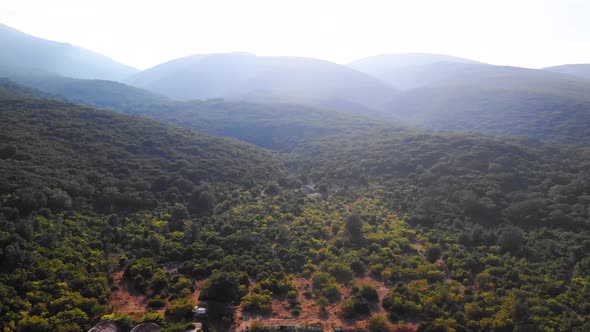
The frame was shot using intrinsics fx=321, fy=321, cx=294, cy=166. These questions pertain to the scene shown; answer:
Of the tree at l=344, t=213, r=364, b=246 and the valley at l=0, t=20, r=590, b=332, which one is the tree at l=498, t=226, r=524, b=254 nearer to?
the valley at l=0, t=20, r=590, b=332

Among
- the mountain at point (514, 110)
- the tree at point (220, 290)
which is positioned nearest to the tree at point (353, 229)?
the tree at point (220, 290)

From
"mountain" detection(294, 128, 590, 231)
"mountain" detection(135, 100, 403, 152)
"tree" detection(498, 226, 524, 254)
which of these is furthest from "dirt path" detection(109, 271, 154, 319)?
"mountain" detection(135, 100, 403, 152)

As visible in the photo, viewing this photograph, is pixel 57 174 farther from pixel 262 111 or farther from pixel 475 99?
pixel 475 99

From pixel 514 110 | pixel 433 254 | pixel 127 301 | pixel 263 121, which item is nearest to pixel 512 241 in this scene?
pixel 433 254

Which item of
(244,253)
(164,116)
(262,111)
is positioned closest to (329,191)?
(244,253)

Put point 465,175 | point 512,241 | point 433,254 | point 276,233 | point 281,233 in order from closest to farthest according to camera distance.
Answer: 1. point 433,254
2. point 512,241
3. point 281,233
4. point 276,233
5. point 465,175

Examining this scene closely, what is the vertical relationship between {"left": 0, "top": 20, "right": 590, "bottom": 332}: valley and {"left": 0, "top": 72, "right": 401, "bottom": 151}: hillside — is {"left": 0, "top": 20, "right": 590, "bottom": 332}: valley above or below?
below

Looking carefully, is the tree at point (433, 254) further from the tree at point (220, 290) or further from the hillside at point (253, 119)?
the hillside at point (253, 119)

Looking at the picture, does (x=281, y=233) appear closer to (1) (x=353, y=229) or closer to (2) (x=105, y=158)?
(1) (x=353, y=229)
